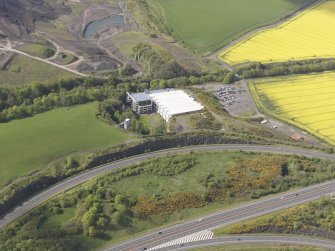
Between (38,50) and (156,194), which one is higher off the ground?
(38,50)

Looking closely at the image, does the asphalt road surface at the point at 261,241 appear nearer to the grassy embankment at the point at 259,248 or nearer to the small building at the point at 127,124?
the grassy embankment at the point at 259,248

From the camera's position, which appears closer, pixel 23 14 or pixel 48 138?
pixel 48 138

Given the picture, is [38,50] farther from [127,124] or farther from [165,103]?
[127,124]

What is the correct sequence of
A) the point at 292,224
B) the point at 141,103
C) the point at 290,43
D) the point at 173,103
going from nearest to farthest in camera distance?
the point at 292,224 → the point at 173,103 → the point at 141,103 → the point at 290,43

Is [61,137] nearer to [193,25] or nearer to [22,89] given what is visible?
[22,89]

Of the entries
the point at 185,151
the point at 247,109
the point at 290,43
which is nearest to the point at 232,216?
the point at 185,151

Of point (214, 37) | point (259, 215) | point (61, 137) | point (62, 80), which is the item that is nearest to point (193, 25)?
point (214, 37)
